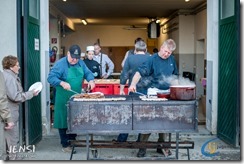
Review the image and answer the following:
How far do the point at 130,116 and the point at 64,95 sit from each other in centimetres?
164

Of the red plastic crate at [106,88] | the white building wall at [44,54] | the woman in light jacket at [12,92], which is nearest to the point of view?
the woman in light jacket at [12,92]

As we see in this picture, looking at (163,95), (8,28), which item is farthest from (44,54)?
(163,95)

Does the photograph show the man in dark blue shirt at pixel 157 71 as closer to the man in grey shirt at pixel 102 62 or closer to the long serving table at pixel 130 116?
the long serving table at pixel 130 116

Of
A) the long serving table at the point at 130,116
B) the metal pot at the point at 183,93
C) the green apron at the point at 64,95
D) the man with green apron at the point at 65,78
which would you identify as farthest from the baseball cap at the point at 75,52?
the metal pot at the point at 183,93

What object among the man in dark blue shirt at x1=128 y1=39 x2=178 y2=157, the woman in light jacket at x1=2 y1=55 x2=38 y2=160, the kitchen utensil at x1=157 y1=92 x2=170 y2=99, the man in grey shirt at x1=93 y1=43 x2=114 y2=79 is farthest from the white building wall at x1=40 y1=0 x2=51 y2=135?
the kitchen utensil at x1=157 y1=92 x2=170 y2=99

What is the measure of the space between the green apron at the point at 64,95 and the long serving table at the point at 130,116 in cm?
131

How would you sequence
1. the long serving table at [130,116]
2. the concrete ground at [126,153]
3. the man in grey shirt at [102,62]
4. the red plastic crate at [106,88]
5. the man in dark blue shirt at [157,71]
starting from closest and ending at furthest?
the long serving table at [130,116]
the man in dark blue shirt at [157,71]
the concrete ground at [126,153]
the red plastic crate at [106,88]
the man in grey shirt at [102,62]

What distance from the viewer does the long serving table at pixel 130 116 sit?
19.2 ft

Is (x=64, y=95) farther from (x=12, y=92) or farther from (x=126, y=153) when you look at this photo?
(x=126, y=153)

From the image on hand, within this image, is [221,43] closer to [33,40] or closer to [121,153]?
[121,153]

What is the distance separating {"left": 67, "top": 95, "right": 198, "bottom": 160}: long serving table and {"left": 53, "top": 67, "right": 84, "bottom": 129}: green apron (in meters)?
1.31

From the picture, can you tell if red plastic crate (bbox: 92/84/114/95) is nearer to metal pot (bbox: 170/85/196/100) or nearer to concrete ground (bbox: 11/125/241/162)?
concrete ground (bbox: 11/125/241/162)

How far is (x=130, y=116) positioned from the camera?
5.89 meters

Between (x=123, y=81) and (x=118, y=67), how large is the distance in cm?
1593
